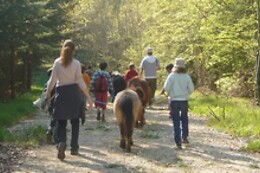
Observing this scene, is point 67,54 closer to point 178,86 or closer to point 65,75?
A: point 65,75

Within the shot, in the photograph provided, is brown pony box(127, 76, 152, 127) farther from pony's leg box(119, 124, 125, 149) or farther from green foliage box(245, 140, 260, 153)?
green foliage box(245, 140, 260, 153)

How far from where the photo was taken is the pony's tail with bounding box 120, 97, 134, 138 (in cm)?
923

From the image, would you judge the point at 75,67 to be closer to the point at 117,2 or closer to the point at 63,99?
the point at 63,99

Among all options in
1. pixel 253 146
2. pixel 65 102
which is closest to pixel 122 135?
pixel 65 102

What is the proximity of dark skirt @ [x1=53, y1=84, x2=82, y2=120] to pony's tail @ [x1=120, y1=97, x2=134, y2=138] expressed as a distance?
131cm

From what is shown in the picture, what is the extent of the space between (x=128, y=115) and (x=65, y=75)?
1.66 metres

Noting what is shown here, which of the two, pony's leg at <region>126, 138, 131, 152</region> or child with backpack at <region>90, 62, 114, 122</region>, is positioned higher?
child with backpack at <region>90, 62, 114, 122</region>

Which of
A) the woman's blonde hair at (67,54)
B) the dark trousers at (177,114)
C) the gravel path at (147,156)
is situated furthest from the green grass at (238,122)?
the woman's blonde hair at (67,54)

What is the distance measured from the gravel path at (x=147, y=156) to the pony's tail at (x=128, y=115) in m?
0.44

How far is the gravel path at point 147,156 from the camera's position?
8016mm

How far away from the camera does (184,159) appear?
8.86 metres

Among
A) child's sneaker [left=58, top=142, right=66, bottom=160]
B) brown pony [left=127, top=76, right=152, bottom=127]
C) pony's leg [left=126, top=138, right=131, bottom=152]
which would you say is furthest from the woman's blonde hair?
brown pony [left=127, top=76, right=152, bottom=127]

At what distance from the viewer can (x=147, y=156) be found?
9.06 m

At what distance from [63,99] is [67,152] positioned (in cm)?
136
